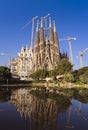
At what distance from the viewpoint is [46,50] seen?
17562cm

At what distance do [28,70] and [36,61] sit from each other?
76.1 feet

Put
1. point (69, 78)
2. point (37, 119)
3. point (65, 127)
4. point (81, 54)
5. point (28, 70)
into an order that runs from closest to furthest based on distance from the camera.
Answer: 1. point (65, 127)
2. point (37, 119)
3. point (69, 78)
4. point (81, 54)
5. point (28, 70)

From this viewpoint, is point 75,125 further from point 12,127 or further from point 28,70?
point 28,70

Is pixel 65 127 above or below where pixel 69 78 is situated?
below

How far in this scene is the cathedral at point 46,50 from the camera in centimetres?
17176

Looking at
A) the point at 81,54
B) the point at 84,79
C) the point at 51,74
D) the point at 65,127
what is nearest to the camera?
the point at 65,127

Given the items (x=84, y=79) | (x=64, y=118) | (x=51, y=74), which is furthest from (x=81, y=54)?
(x=64, y=118)

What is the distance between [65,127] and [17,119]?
5129mm

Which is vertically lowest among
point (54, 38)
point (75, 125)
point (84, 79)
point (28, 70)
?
point (75, 125)

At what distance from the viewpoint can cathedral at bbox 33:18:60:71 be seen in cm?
17176

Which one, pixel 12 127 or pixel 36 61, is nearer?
pixel 12 127

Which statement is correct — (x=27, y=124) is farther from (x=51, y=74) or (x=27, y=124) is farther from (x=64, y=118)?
(x=51, y=74)

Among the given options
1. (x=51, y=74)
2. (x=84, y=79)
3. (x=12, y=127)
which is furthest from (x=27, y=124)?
(x=51, y=74)

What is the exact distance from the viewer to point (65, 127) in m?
16.6
